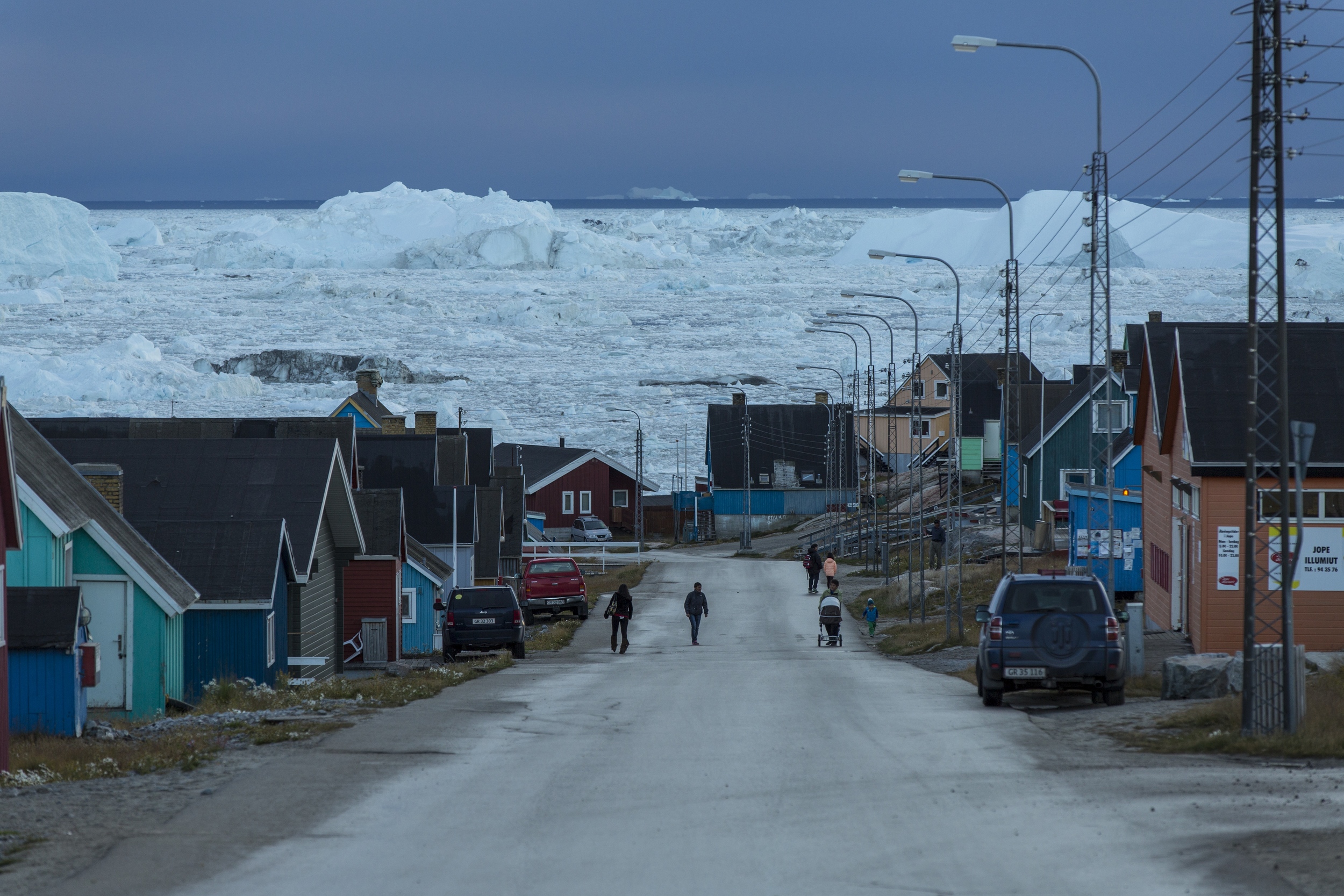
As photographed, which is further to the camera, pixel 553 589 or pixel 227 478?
pixel 553 589

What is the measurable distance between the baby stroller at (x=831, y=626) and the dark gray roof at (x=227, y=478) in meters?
11.5

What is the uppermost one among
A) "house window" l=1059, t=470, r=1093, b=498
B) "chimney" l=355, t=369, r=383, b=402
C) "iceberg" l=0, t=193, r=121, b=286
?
"iceberg" l=0, t=193, r=121, b=286

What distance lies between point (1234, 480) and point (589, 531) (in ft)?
176

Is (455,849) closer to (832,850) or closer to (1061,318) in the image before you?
(832,850)

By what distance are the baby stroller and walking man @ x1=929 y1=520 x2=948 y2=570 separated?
15205mm

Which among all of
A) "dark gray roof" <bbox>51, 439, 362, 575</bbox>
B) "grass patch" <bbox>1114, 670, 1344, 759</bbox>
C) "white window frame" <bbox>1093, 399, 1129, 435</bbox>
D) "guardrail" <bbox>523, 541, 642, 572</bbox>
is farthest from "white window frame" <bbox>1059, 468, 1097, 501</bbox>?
"grass patch" <bbox>1114, 670, 1344, 759</bbox>

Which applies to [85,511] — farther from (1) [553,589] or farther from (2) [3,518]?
(1) [553,589]

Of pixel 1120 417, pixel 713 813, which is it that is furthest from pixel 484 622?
pixel 1120 417

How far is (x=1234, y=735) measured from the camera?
13.5m

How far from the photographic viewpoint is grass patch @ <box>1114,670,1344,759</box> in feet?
42.3

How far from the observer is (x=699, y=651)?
32.3 meters

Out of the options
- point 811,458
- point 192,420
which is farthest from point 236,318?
point 192,420

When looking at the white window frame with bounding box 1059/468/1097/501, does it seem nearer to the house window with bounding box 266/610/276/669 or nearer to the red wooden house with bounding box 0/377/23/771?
the house window with bounding box 266/610/276/669

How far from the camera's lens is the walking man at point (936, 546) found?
49.1 meters
